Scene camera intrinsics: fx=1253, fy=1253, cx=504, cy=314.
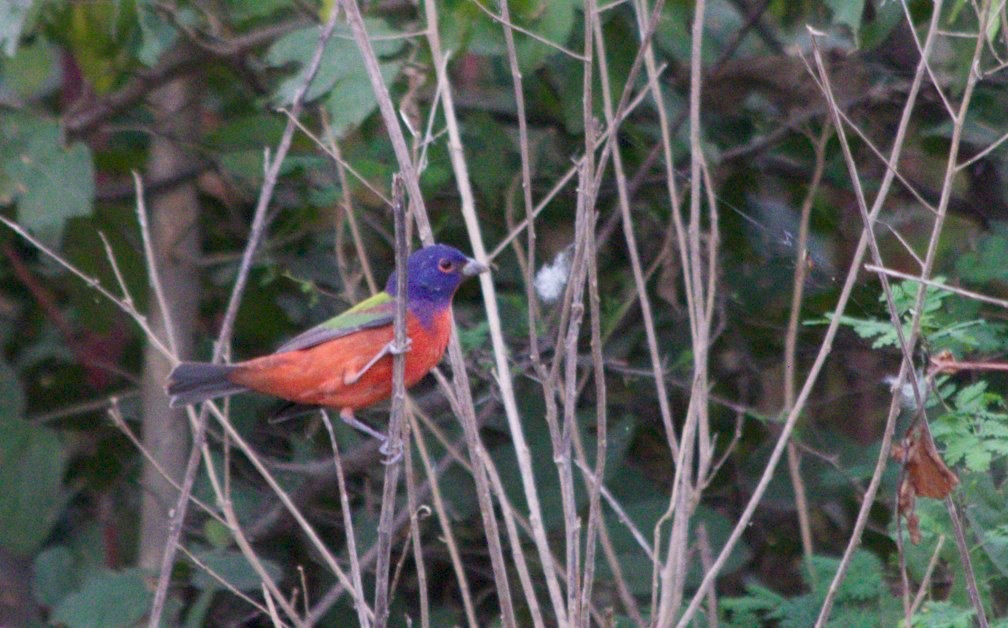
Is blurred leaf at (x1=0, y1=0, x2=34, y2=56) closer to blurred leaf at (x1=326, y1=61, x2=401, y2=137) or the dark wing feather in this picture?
blurred leaf at (x1=326, y1=61, x2=401, y2=137)

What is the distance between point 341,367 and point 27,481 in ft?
5.85

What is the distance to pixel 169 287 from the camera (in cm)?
508

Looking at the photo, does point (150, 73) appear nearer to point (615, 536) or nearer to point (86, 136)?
point (86, 136)

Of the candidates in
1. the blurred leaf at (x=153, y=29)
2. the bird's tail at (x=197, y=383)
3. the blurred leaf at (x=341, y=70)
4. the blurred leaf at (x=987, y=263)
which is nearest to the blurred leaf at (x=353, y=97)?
the blurred leaf at (x=341, y=70)

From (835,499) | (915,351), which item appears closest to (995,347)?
A: (915,351)

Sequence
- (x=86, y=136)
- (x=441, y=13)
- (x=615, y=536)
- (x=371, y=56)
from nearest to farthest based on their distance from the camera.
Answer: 1. (x=371, y=56)
2. (x=441, y=13)
3. (x=615, y=536)
4. (x=86, y=136)

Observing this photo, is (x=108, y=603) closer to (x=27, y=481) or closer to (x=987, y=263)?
(x=27, y=481)

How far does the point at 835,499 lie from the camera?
16.4 feet

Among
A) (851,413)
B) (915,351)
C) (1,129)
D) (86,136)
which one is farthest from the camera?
(851,413)

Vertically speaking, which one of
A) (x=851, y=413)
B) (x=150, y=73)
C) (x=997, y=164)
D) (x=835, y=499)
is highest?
(x=150, y=73)

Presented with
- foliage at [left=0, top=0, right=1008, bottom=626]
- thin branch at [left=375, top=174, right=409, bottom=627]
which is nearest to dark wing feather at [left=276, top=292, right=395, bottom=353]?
foliage at [left=0, top=0, right=1008, bottom=626]

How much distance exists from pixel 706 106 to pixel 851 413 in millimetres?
2120

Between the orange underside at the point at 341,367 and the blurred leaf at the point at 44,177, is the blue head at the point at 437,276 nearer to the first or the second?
the orange underside at the point at 341,367

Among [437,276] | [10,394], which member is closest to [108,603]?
[10,394]
